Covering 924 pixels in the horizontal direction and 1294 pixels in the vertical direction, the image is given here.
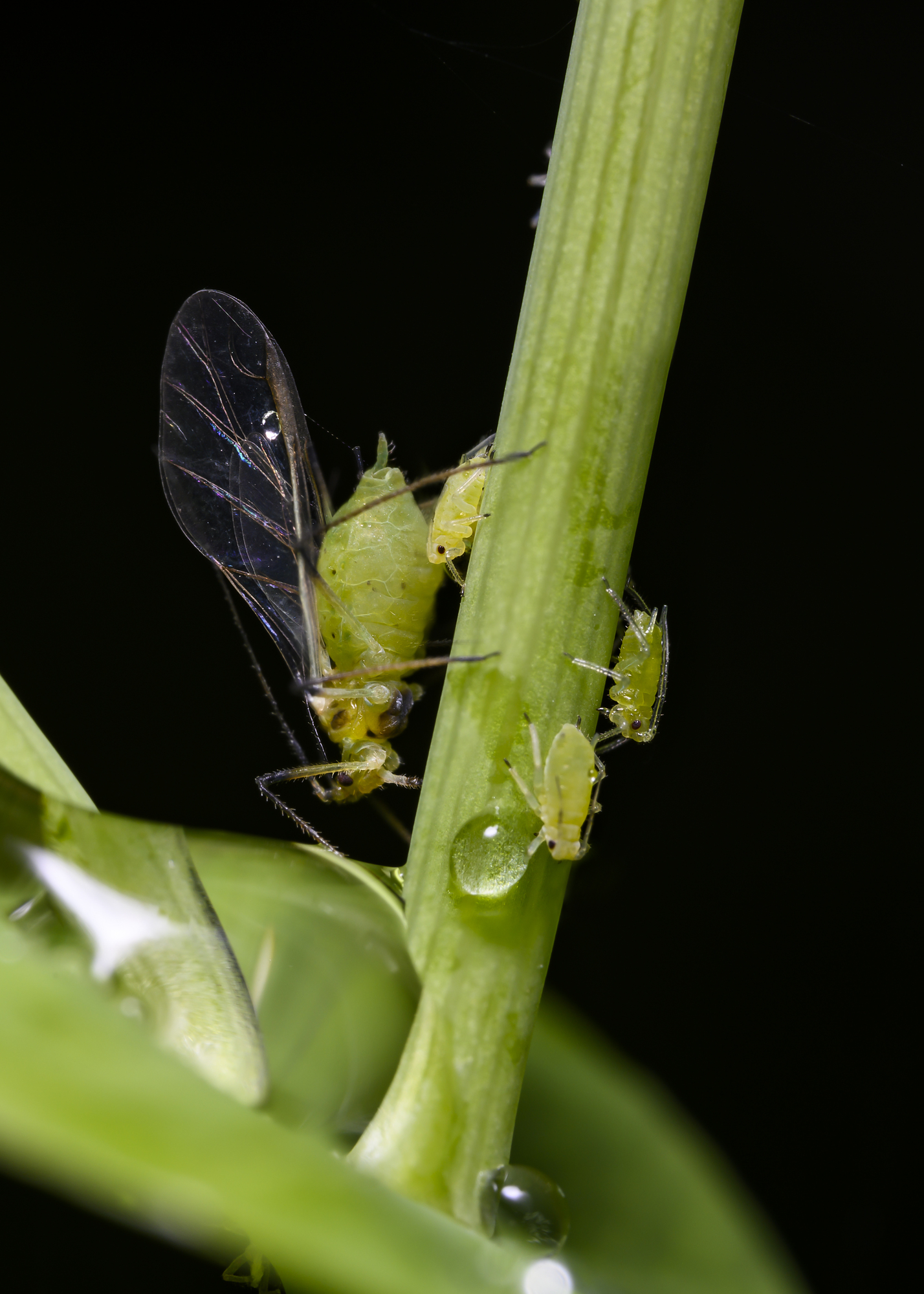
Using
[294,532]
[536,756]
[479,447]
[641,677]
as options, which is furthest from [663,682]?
[536,756]

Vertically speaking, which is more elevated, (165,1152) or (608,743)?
(608,743)

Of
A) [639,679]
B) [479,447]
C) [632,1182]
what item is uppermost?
[479,447]

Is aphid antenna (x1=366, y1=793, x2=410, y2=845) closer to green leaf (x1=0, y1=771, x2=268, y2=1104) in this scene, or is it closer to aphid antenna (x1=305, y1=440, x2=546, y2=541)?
aphid antenna (x1=305, y1=440, x2=546, y2=541)

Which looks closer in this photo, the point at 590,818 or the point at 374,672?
the point at 590,818

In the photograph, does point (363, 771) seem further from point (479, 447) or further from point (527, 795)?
point (527, 795)

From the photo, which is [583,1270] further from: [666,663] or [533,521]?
[666,663]

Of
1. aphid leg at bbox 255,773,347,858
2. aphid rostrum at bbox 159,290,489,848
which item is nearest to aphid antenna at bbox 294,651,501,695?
aphid rostrum at bbox 159,290,489,848
